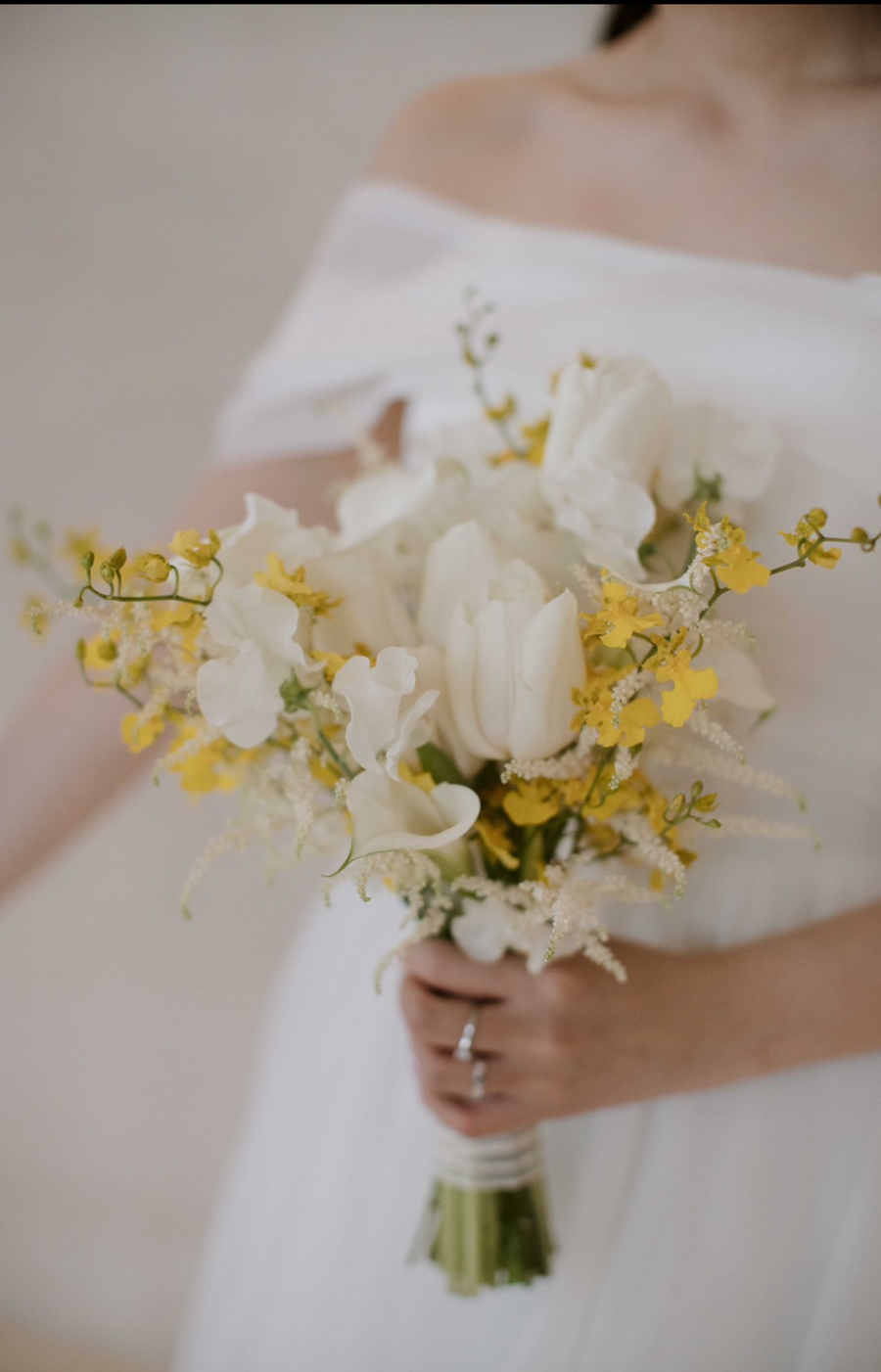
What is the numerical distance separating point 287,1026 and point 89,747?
0.34 metres

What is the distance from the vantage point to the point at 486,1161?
644 mm

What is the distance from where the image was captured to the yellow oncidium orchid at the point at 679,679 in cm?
40

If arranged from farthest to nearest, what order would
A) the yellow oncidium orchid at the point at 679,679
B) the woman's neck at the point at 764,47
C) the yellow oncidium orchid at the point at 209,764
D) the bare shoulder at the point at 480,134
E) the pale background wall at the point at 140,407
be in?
the pale background wall at the point at 140,407, the bare shoulder at the point at 480,134, the woman's neck at the point at 764,47, the yellow oncidium orchid at the point at 209,764, the yellow oncidium orchid at the point at 679,679

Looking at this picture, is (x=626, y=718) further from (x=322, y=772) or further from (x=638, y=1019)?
(x=638, y=1019)

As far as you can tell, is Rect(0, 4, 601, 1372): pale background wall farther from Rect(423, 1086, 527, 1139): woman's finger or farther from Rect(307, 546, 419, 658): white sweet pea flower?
Rect(307, 546, 419, 658): white sweet pea flower

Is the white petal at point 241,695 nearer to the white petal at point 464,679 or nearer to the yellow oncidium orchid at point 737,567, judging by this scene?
the white petal at point 464,679

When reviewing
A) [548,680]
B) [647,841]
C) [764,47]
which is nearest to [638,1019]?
[647,841]

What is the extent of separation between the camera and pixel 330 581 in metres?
0.49

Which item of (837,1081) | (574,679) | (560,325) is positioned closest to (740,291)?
(560,325)

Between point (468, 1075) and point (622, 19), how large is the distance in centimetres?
101

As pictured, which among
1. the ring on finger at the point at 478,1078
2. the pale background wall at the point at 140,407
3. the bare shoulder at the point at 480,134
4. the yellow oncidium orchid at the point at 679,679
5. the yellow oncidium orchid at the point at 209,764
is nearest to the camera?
the yellow oncidium orchid at the point at 679,679

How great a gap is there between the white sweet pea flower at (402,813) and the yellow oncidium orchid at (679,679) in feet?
0.33

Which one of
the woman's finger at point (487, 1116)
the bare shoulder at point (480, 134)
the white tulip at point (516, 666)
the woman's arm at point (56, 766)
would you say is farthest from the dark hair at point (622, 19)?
the woman's finger at point (487, 1116)

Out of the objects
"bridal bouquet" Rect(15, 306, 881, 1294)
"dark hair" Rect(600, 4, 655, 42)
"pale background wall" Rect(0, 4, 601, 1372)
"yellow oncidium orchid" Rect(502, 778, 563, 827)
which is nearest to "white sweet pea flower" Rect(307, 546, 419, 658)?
"bridal bouquet" Rect(15, 306, 881, 1294)
